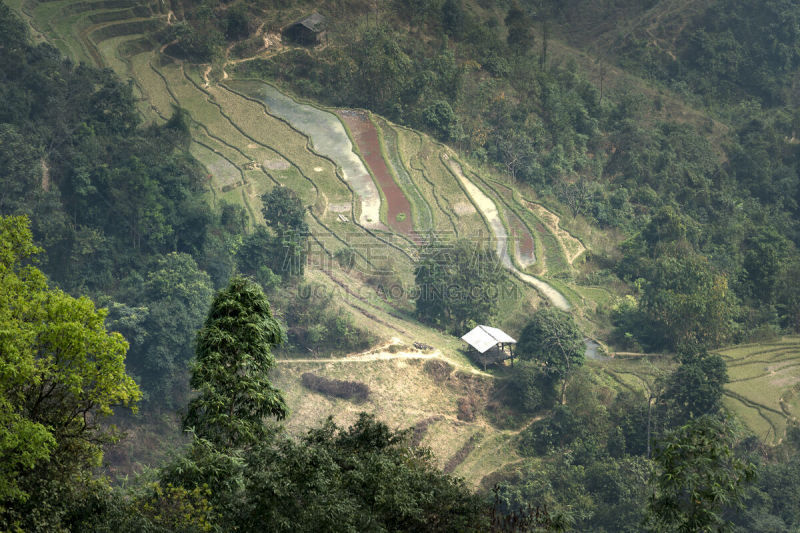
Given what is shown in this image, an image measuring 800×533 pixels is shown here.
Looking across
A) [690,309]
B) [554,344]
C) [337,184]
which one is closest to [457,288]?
[554,344]

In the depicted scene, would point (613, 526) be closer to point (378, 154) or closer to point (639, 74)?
point (378, 154)

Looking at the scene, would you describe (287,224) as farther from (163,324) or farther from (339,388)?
(339,388)

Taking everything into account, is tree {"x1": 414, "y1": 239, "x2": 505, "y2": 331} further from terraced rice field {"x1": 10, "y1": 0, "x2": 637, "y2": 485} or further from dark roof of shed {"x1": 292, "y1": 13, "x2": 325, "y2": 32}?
dark roof of shed {"x1": 292, "y1": 13, "x2": 325, "y2": 32}

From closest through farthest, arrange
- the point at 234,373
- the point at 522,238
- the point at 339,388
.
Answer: the point at 234,373
the point at 339,388
the point at 522,238

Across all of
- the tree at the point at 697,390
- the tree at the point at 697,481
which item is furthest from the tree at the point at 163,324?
the tree at the point at 697,481

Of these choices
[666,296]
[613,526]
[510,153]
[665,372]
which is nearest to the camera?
[613,526]

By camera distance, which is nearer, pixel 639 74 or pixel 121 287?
pixel 121 287

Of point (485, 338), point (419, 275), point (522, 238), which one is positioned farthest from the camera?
point (522, 238)

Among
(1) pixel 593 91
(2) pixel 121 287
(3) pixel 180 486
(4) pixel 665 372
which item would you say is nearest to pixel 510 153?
(1) pixel 593 91
